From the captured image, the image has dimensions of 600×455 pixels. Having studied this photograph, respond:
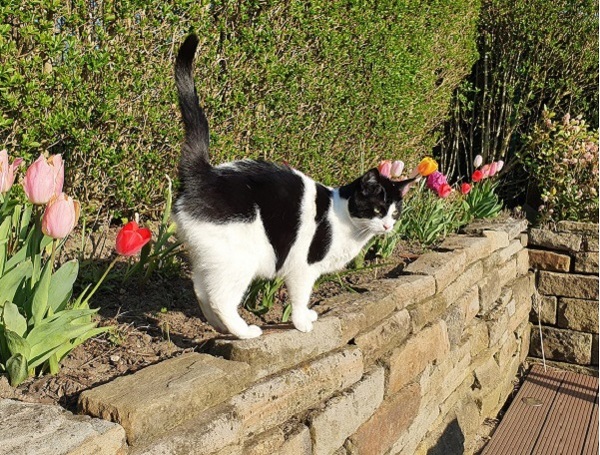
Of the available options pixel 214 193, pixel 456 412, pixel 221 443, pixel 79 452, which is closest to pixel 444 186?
pixel 456 412

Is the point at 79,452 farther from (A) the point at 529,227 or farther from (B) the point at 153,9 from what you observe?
(A) the point at 529,227

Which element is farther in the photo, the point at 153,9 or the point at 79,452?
the point at 153,9

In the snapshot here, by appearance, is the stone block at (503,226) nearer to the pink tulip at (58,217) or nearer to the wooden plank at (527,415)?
the wooden plank at (527,415)

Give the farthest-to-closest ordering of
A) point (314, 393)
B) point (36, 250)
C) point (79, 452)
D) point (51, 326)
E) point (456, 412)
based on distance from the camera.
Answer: point (456, 412), point (314, 393), point (36, 250), point (51, 326), point (79, 452)

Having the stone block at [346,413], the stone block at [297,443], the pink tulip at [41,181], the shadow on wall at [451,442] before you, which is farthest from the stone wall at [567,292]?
the pink tulip at [41,181]

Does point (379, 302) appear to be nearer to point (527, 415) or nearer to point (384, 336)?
point (384, 336)

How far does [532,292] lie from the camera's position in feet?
19.6

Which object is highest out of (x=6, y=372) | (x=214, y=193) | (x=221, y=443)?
(x=214, y=193)

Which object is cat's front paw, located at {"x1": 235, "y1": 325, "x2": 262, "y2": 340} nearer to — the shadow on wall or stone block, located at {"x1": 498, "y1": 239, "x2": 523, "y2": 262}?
the shadow on wall

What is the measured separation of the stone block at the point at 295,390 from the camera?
2.04 metres

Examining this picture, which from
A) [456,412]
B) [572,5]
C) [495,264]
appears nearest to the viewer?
[456,412]

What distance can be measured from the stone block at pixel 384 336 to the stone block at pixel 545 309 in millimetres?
3311

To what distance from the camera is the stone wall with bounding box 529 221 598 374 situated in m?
5.73

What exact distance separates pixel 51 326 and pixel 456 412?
305 cm
